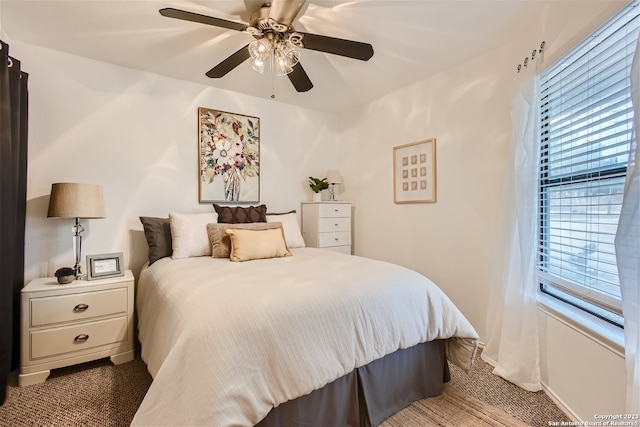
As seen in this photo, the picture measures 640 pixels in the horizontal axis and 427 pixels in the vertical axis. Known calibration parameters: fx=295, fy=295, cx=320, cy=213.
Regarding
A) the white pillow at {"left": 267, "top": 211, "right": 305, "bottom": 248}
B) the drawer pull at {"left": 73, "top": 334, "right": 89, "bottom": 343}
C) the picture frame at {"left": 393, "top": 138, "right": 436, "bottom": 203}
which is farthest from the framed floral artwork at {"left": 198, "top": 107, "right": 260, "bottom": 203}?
the picture frame at {"left": 393, "top": 138, "right": 436, "bottom": 203}

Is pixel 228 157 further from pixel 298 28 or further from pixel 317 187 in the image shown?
pixel 298 28

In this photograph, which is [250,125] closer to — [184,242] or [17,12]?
[184,242]

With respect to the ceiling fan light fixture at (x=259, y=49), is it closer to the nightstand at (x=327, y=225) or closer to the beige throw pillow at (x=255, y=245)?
the beige throw pillow at (x=255, y=245)

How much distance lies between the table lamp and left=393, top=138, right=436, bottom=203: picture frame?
107 inches

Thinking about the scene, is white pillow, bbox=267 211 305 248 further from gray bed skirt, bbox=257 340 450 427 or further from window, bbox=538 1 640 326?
window, bbox=538 1 640 326

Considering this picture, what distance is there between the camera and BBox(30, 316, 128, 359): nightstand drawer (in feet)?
6.29

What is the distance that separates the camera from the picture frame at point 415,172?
9.36ft

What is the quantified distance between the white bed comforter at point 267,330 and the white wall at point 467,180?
57 centimetres

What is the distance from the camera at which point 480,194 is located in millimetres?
2439

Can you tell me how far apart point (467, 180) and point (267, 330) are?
2.14m

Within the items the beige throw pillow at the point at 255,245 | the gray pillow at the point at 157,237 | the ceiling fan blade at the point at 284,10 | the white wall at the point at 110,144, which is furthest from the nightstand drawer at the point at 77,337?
the ceiling fan blade at the point at 284,10

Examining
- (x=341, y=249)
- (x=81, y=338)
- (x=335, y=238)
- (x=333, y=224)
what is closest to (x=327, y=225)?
(x=333, y=224)

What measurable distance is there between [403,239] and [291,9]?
2.31 m

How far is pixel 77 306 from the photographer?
2018 millimetres
